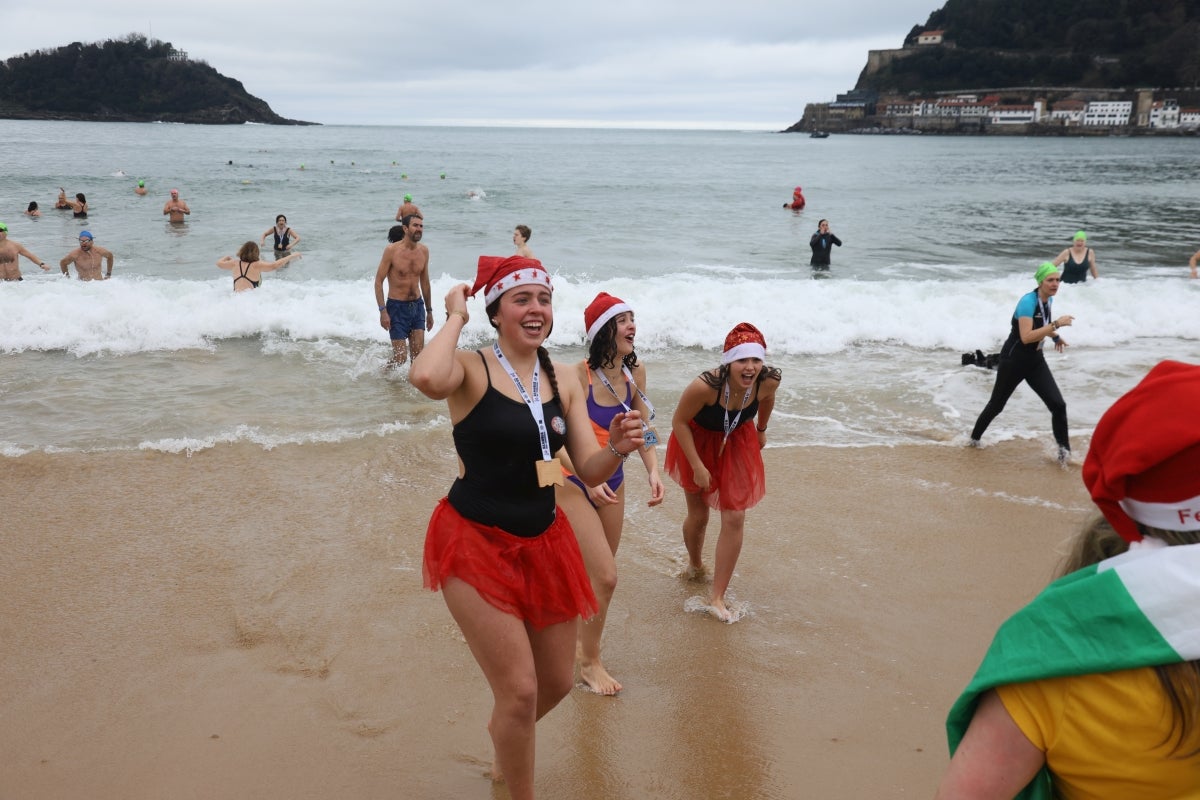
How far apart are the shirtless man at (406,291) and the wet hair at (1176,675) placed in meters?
8.83

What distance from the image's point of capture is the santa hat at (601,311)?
4.40 metres

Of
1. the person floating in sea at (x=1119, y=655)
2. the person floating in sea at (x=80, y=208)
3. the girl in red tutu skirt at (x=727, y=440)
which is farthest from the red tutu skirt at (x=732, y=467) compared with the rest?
the person floating in sea at (x=80, y=208)

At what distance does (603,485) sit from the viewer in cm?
408

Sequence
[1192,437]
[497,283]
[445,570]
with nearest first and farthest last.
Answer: [1192,437], [445,570], [497,283]

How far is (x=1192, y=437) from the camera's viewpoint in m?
1.25

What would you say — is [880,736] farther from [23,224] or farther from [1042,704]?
[23,224]

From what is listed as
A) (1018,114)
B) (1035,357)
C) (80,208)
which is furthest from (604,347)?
(1018,114)

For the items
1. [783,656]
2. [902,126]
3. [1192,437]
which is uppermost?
[902,126]

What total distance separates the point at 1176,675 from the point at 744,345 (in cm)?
328

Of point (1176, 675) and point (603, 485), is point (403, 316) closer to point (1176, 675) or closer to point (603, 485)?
point (603, 485)

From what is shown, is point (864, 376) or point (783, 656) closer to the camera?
point (783, 656)

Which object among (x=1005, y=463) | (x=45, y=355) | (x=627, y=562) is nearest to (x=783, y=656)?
(x=627, y=562)

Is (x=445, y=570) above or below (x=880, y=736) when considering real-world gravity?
above

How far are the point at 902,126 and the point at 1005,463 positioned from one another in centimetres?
15668
